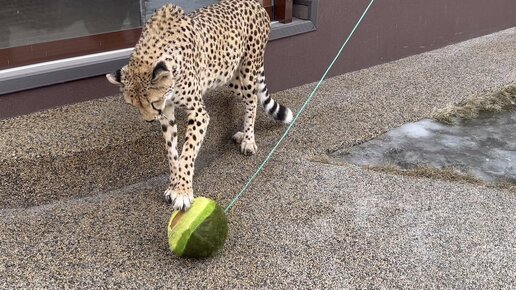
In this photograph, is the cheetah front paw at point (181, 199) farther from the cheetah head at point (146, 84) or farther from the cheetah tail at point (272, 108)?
the cheetah tail at point (272, 108)

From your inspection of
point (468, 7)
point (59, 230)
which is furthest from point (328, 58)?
point (59, 230)

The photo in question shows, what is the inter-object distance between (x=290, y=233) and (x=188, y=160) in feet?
2.38

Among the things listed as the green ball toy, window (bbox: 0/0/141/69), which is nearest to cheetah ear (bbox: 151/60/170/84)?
the green ball toy

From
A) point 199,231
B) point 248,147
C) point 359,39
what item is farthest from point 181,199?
point 359,39

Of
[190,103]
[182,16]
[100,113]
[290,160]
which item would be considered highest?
[182,16]

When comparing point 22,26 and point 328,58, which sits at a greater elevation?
point 22,26

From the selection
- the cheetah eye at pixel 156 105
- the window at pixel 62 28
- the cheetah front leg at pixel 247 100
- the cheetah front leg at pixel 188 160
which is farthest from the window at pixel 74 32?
the cheetah eye at pixel 156 105

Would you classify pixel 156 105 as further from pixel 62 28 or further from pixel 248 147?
pixel 62 28

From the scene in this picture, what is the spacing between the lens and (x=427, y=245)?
120 inches

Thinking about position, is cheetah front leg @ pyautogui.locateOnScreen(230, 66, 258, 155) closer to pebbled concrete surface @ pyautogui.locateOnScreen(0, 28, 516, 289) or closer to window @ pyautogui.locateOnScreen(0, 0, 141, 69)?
pebbled concrete surface @ pyautogui.locateOnScreen(0, 28, 516, 289)

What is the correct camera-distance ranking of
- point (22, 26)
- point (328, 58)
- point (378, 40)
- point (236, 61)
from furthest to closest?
point (378, 40)
point (328, 58)
point (22, 26)
point (236, 61)

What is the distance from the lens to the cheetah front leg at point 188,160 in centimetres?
321

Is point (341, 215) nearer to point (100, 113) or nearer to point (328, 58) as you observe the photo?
point (100, 113)

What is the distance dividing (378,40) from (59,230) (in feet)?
14.3
